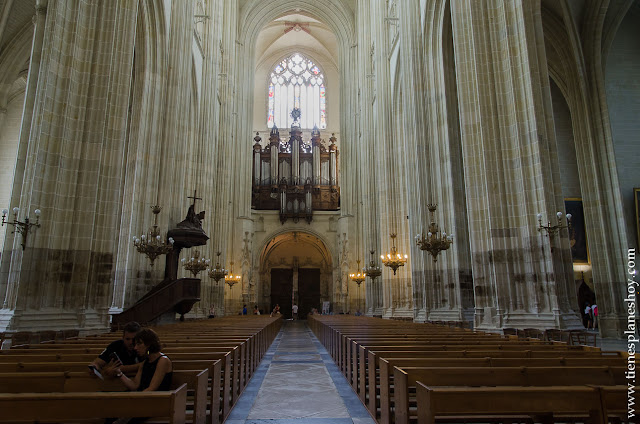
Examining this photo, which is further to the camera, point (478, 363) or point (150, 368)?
point (478, 363)

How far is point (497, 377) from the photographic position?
337 cm

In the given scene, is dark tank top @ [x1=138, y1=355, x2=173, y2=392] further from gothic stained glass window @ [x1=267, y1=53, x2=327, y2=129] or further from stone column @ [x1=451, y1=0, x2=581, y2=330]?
gothic stained glass window @ [x1=267, y1=53, x2=327, y2=129]

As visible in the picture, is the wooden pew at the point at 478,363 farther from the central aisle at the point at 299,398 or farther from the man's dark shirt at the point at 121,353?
the man's dark shirt at the point at 121,353

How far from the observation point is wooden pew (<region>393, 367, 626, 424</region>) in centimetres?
335

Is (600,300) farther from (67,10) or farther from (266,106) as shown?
(266,106)

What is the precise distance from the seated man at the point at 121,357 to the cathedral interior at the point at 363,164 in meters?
4.85

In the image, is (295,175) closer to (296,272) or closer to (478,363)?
(296,272)

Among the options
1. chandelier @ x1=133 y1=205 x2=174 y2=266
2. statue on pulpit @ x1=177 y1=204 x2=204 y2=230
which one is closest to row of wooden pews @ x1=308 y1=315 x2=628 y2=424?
chandelier @ x1=133 y1=205 x2=174 y2=266

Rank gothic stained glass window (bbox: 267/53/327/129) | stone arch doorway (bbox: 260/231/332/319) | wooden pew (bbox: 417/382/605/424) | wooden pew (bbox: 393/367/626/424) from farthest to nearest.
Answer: gothic stained glass window (bbox: 267/53/327/129) → stone arch doorway (bbox: 260/231/332/319) → wooden pew (bbox: 393/367/626/424) → wooden pew (bbox: 417/382/605/424)

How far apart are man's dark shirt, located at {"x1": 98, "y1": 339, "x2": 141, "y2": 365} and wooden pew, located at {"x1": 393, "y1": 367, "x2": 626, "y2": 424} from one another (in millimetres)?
2186

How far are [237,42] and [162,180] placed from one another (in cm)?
2034

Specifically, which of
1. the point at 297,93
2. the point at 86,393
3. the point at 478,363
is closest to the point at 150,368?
the point at 86,393

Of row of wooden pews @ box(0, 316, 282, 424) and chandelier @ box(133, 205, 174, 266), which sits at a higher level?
chandelier @ box(133, 205, 174, 266)

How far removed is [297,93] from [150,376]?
3759cm
